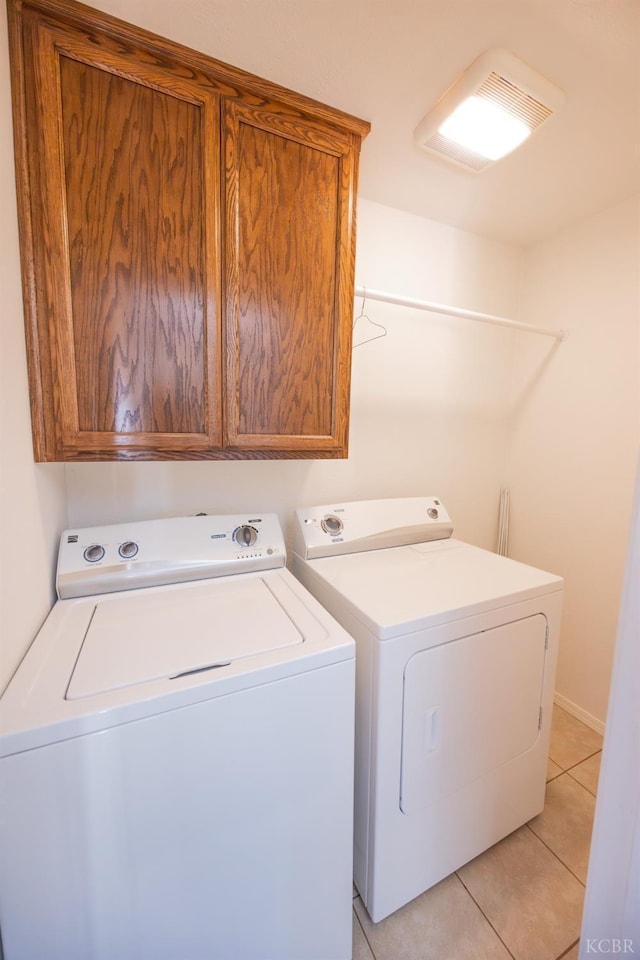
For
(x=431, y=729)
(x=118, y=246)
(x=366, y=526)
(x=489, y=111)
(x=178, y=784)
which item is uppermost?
(x=489, y=111)

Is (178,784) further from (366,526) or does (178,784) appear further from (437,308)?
(437,308)

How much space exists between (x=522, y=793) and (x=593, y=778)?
1.95 feet

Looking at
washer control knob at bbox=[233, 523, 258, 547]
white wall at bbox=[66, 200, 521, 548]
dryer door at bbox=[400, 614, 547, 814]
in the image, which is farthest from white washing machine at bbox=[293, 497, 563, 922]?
white wall at bbox=[66, 200, 521, 548]

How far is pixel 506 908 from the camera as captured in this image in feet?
3.89

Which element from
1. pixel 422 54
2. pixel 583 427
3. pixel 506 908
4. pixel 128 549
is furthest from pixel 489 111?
pixel 506 908

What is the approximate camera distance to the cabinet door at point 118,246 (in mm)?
927

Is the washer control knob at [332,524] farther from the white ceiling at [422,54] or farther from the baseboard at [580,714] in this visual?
the baseboard at [580,714]

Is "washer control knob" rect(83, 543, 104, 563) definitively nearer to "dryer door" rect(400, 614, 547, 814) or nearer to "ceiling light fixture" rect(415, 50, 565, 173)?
"dryer door" rect(400, 614, 547, 814)

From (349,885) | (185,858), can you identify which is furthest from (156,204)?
(349,885)

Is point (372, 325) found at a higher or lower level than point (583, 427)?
higher

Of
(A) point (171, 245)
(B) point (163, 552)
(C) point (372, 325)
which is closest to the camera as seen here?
Result: (A) point (171, 245)

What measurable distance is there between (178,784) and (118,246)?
4.35 feet

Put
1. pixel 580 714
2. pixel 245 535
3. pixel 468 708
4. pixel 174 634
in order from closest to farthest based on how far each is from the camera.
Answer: pixel 174 634
pixel 468 708
pixel 245 535
pixel 580 714

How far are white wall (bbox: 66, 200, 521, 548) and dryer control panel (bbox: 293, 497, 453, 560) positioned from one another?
0.21 meters
